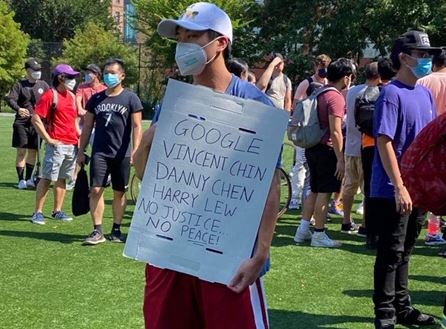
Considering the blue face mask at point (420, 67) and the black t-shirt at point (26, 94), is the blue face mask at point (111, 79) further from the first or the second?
the black t-shirt at point (26, 94)

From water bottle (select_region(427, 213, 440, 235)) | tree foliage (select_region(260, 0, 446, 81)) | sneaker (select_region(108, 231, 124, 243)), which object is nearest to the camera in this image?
sneaker (select_region(108, 231, 124, 243))

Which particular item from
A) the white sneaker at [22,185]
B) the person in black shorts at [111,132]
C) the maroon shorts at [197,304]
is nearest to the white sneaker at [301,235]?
the person in black shorts at [111,132]

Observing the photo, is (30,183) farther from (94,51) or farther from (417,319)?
(94,51)

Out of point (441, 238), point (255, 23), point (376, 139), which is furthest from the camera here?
point (255, 23)

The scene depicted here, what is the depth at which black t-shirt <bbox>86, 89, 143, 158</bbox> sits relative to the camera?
7594mm

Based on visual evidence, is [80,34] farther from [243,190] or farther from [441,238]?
[243,190]

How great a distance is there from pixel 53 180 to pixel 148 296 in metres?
6.03

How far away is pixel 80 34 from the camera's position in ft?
159

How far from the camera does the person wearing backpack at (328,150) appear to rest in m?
7.32

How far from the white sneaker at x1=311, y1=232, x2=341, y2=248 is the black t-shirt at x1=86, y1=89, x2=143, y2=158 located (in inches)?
88.3

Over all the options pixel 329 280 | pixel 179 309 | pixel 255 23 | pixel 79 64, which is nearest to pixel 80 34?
pixel 79 64

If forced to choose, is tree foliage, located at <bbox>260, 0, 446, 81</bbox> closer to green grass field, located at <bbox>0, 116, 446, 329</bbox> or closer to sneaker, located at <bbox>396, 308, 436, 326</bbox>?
green grass field, located at <bbox>0, 116, 446, 329</bbox>

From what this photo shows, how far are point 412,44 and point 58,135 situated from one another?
5.50m

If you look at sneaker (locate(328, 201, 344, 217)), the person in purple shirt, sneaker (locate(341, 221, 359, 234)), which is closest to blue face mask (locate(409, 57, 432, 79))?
the person in purple shirt
